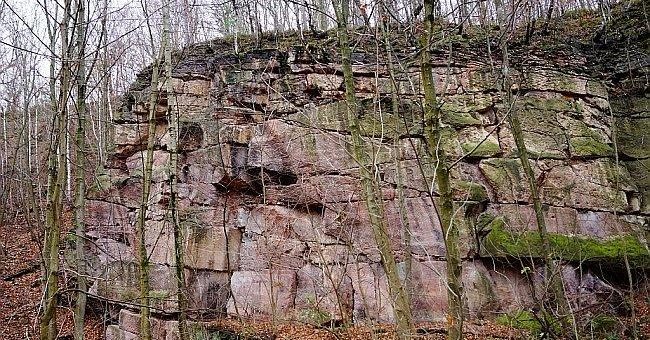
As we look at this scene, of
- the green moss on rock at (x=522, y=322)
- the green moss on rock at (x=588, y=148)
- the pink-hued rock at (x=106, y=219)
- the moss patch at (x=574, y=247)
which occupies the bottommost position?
the green moss on rock at (x=522, y=322)

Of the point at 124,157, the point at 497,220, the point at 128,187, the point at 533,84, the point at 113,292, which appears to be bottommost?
the point at 113,292

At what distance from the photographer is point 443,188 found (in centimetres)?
247

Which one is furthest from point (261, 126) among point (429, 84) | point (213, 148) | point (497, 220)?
point (429, 84)

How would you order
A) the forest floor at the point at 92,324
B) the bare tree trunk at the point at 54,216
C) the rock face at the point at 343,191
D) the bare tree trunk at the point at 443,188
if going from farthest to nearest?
1. the rock face at the point at 343,191
2. the forest floor at the point at 92,324
3. the bare tree trunk at the point at 54,216
4. the bare tree trunk at the point at 443,188

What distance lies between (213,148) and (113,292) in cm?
416

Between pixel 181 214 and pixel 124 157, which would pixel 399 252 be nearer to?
pixel 181 214

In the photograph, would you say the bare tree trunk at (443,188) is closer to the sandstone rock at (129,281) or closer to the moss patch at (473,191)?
the moss patch at (473,191)

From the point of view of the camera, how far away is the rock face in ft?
33.3

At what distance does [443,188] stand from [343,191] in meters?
8.69

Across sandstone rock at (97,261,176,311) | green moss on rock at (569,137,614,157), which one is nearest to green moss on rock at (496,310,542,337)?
green moss on rock at (569,137,614,157)

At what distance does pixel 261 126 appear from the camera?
1200 centimetres

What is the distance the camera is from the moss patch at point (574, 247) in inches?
393

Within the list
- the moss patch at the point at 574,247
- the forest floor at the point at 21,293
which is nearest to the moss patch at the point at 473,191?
the moss patch at the point at 574,247

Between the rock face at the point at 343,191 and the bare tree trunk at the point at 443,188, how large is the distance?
272 inches
